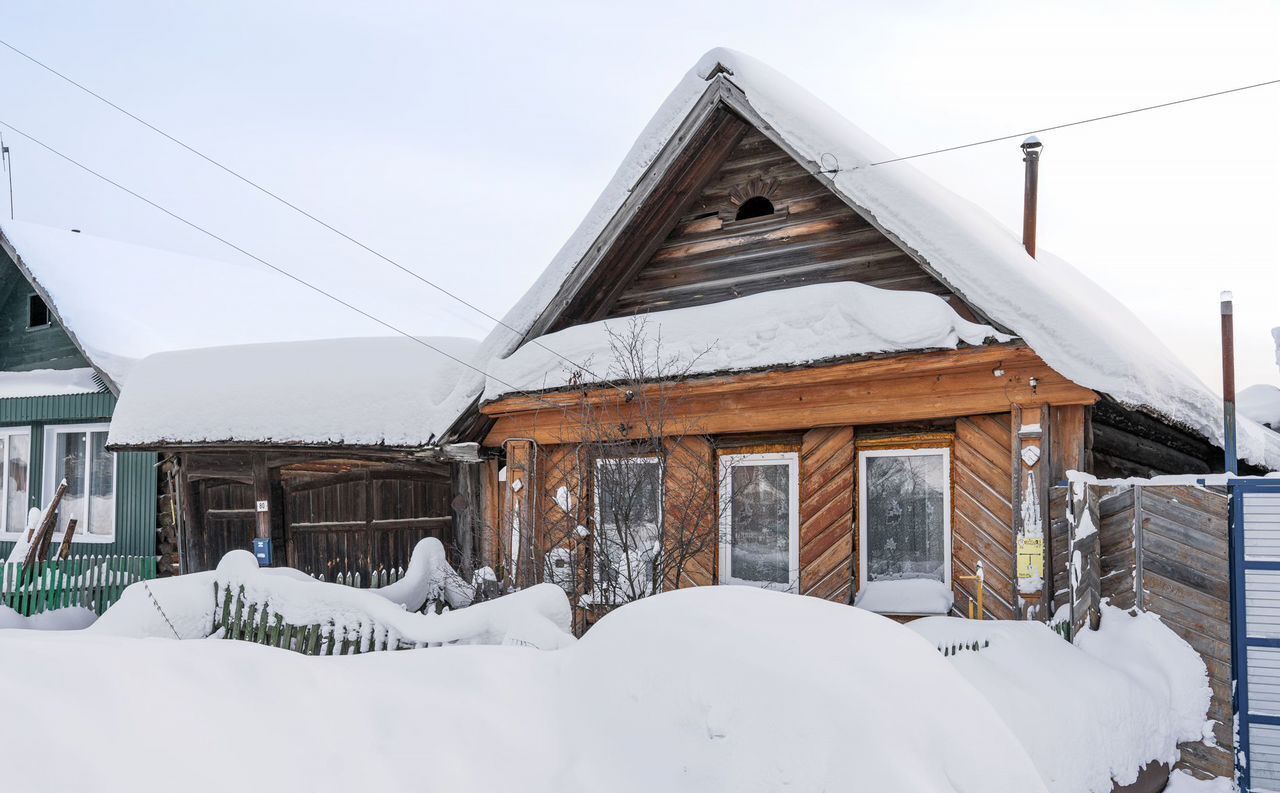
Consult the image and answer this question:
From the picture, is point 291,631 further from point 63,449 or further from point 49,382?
point 49,382

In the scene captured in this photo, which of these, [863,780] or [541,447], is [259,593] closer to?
[541,447]

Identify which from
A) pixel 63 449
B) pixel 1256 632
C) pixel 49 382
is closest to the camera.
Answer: pixel 1256 632

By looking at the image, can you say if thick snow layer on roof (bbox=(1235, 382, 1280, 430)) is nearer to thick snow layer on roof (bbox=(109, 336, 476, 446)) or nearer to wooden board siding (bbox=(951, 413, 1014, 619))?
wooden board siding (bbox=(951, 413, 1014, 619))

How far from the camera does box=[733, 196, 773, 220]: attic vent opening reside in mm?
9859

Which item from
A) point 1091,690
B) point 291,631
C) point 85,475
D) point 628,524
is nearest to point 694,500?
point 628,524

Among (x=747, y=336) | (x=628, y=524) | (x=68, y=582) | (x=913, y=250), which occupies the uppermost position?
(x=913, y=250)

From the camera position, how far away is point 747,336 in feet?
27.2

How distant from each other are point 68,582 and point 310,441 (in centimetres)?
425

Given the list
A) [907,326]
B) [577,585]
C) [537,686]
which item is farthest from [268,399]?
[537,686]

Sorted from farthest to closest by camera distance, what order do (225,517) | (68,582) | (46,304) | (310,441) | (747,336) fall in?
(46,304) < (225,517) < (68,582) < (310,441) < (747,336)

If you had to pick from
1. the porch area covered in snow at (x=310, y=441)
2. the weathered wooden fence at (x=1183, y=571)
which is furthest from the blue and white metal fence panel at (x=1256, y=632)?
the porch area covered in snow at (x=310, y=441)

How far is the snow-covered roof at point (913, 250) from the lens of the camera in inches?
266

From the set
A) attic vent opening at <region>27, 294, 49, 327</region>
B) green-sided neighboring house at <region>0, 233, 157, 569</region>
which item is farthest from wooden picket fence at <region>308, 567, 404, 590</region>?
attic vent opening at <region>27, 294, 49, 327</region>

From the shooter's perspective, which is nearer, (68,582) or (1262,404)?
(68,582)
